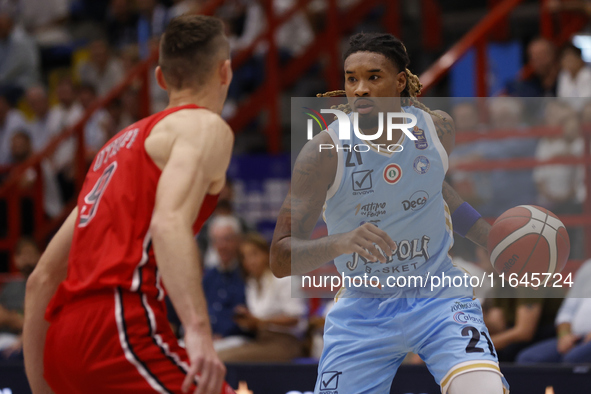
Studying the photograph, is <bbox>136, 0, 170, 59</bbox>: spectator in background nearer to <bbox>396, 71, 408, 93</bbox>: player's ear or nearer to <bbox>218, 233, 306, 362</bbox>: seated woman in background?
<bbox>218, 233, 306, 362</bbox>: seated woman in background

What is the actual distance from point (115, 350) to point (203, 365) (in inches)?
12.0

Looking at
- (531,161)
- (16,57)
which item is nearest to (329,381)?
(531,161)

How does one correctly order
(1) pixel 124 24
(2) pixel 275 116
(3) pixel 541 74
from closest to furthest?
(3) pixel 541 74, (2) pixel 275 116, (1) pixel 124 24

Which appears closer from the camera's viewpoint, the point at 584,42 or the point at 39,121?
the point at 584,42

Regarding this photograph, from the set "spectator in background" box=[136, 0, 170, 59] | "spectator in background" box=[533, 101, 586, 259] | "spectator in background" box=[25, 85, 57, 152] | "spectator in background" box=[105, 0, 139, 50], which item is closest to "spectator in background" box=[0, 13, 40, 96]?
"spectator in background" box=[25, 85, 57, 152]

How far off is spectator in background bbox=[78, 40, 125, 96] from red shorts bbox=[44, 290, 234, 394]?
25.0 feet

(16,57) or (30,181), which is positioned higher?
(16,57)

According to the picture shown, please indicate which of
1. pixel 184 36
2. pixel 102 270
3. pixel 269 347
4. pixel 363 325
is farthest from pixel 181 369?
pixel 269 347

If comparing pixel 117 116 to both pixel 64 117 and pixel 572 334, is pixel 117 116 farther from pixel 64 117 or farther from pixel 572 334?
pixel 572 334

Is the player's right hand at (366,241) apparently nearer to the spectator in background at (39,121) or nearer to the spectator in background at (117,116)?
the spectator in background at (117,116)

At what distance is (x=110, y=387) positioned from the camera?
2.36 metres

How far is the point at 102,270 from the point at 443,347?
4.48ft

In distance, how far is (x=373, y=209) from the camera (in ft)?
10.2

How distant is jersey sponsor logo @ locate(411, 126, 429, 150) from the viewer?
3.16 m
